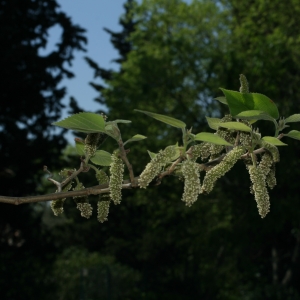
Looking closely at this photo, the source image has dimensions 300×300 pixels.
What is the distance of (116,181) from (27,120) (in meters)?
19.7

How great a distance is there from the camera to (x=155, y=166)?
4.80 ft

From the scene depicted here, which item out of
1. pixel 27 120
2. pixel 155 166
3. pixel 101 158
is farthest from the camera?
pixel 27 120

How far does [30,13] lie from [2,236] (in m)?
7.64

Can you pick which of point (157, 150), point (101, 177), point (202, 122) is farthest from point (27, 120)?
point (101, 177)

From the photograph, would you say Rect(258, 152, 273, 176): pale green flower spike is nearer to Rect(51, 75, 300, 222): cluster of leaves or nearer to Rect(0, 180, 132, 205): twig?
Rect(51, 75, 300, 222): cluster of leaves

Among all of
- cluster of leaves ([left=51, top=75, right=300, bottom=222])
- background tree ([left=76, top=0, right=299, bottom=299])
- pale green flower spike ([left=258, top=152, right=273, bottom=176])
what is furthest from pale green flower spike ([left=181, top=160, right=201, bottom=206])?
background tree ([left=76, top=0, right=299, bottom=299])

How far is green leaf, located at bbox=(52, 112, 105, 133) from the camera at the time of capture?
53.3 inches

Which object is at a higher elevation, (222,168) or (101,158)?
(101,158)

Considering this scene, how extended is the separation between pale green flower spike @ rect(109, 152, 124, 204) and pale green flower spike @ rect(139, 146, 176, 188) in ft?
0.25

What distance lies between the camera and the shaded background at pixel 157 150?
65.7ft

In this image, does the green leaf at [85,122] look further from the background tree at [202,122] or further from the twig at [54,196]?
the background tree at [202,122]

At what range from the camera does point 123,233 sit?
3350cm

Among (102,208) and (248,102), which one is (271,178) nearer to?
(248,102)

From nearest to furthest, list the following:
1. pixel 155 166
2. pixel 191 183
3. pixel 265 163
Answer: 1. pixel 191 183
2. pixel 155 166
3. pixel 265 163
